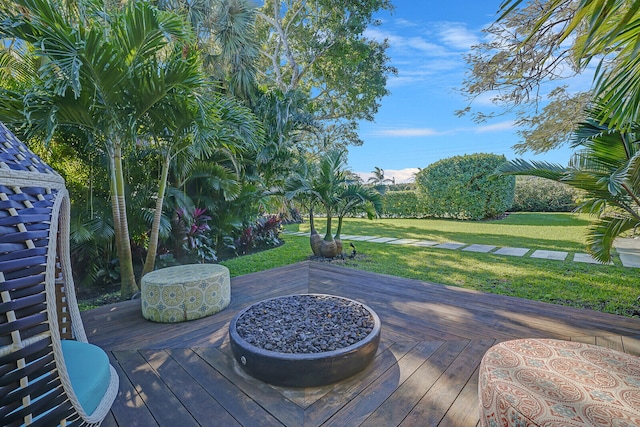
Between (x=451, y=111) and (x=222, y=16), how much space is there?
6243 millimetres

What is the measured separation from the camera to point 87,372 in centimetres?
128

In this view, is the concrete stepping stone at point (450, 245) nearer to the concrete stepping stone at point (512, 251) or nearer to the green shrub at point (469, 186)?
the concrete stepping stone at point (512, 251)

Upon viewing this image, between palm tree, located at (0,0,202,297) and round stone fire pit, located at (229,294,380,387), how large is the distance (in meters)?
2.50

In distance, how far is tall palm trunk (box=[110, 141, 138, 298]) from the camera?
3.65m

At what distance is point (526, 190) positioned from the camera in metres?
16.3

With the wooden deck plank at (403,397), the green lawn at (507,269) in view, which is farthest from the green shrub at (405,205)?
the wooden deck plank at (403,397)

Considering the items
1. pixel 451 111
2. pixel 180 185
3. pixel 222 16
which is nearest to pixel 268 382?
pixel 180 185

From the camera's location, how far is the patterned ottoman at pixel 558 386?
1133 millimetres

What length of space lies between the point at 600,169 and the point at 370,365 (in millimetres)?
3211

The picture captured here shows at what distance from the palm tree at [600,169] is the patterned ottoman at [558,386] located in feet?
6.72

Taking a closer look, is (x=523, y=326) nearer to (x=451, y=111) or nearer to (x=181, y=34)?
(x=181, y=34)

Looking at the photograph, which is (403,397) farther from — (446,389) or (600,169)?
(600,169)

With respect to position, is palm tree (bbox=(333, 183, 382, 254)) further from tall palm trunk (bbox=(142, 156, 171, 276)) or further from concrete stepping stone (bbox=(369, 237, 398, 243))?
tall palm trunk (bbox=(142, 156, 171, 276))

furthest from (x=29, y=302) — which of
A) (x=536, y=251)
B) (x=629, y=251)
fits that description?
(x=629, y=251)
